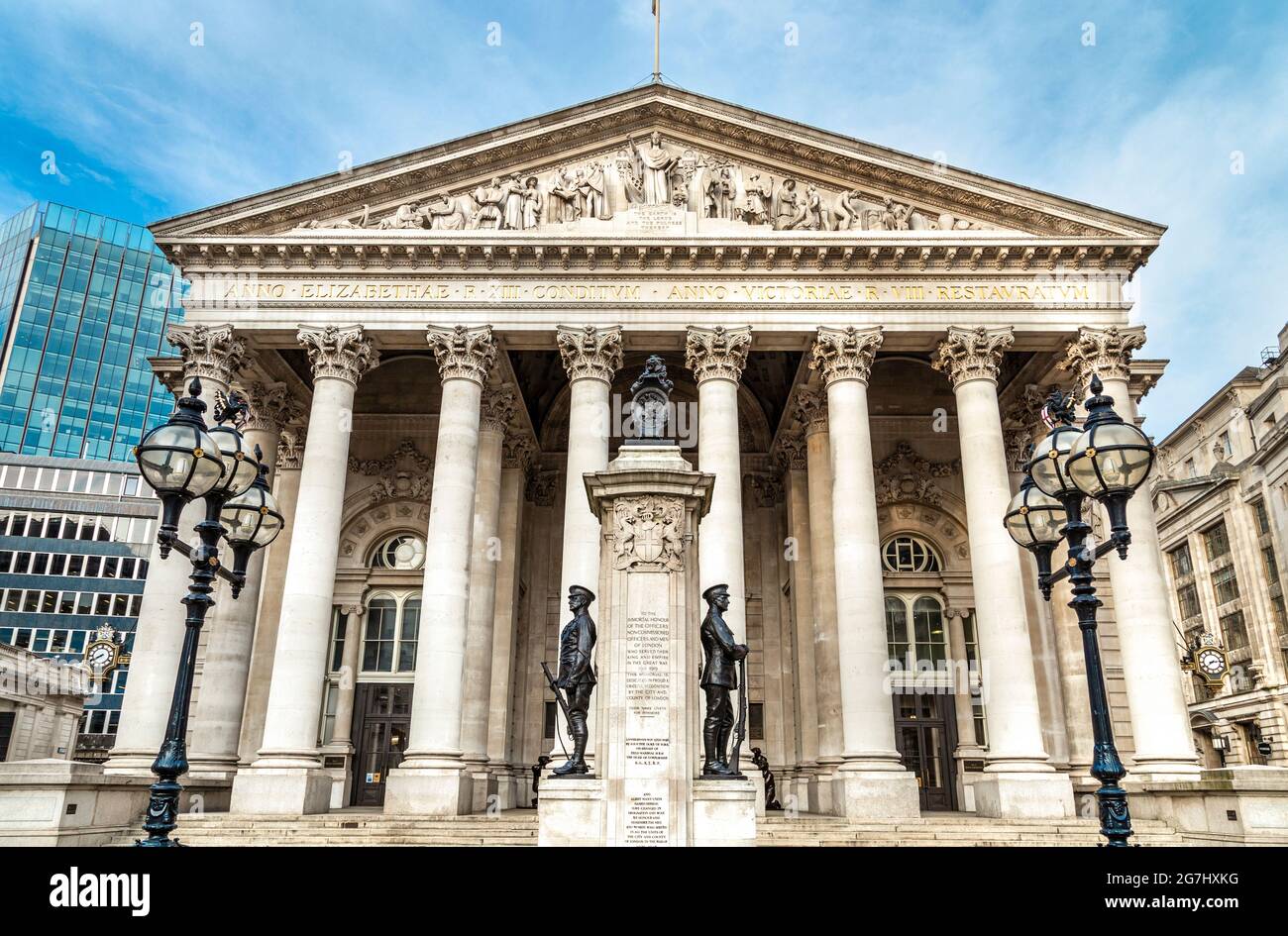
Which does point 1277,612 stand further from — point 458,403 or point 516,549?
point 458,403

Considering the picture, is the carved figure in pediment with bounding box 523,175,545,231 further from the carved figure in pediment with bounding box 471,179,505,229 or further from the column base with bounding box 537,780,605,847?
the column base with bounding box 537,780,605,847

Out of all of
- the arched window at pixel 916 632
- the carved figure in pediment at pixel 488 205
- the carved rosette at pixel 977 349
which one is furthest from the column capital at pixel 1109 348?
the carved figure in pediment at pixel 488 205

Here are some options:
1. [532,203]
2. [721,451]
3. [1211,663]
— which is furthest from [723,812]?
[1211,663]

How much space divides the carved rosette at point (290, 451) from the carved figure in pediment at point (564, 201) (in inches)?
441

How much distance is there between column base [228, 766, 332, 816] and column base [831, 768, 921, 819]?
41.0 ft

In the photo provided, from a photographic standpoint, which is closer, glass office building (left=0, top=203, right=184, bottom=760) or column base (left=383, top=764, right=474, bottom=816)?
column base (left=383, top=764, right=474, bottom=816)

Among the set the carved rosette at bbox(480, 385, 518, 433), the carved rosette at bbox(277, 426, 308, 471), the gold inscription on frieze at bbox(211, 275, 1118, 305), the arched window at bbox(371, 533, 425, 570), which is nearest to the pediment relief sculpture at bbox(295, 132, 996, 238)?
the gold inscription on frieze at bbox(211, 275, 1118, 305)

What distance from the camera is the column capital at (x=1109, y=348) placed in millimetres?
23844

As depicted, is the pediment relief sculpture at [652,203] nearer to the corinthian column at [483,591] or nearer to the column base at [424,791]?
the corinthian column at [483,591]

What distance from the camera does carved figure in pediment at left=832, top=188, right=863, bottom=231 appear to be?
992 inches

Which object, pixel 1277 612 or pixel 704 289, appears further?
pixel 1277 612
